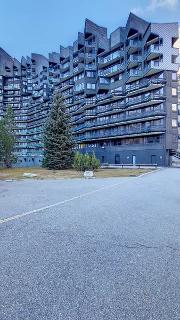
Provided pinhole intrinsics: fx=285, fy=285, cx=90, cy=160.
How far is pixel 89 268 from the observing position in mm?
4551

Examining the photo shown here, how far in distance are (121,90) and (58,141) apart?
1312 inches

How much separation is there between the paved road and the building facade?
183 ft

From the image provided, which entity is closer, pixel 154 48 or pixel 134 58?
pixel 154 48

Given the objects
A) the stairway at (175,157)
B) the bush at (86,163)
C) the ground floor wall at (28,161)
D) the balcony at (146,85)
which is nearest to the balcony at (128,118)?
the balcony at (146,85)

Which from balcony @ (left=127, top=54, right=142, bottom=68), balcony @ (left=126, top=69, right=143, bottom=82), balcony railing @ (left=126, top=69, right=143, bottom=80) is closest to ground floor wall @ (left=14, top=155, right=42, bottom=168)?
balcony @ (left=126, top=69, right=143, bottom=82)

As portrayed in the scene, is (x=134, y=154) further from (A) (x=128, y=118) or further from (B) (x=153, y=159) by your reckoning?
(A) (x=128, y=118)

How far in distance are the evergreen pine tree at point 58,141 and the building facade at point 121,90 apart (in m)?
22.5

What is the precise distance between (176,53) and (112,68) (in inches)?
736

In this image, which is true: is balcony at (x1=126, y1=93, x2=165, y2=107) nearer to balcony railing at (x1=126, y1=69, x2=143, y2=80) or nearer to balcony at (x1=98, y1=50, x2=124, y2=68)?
balcony railing at (x1=126, y1=69, x2=143, y2=80)

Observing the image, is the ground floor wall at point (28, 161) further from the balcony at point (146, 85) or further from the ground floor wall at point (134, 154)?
the balcony at point (146, 85)

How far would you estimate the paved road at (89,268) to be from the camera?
3.37 m

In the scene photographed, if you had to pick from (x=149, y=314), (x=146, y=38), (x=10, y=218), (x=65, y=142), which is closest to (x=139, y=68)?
(x=146, y=38)

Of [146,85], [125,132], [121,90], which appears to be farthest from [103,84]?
[125,132]

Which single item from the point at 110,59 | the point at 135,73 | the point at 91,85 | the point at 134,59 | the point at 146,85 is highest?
the point at 110,59
